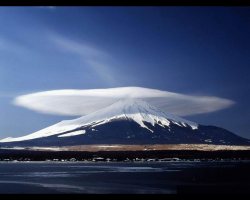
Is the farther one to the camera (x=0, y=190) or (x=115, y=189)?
(x=0, y=190)
